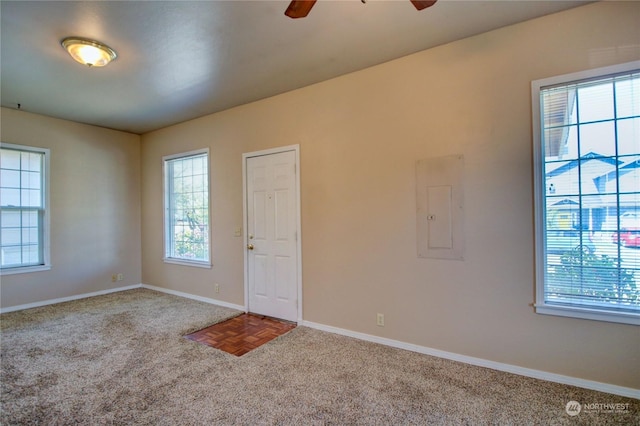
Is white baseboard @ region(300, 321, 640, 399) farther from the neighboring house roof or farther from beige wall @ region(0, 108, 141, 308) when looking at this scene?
beige wall @ region(0, 108, 141, 308)

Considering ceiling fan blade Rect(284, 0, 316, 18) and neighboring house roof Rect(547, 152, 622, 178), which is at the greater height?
ceiling fan blade Rect(284, 0, 316, 18)

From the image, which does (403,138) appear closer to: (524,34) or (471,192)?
(471,192)

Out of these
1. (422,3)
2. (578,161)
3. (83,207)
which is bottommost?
(83,207)

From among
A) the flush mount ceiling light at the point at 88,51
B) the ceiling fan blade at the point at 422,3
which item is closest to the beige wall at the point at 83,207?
the flush mount ceiling light at the point at 88,51

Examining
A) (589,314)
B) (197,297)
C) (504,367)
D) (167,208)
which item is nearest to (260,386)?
(504,367)

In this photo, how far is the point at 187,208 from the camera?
194 inches

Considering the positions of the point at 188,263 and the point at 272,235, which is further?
the point at 188,263

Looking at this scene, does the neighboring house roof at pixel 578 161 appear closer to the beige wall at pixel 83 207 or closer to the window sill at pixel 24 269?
the beige wall at pixel 83 207

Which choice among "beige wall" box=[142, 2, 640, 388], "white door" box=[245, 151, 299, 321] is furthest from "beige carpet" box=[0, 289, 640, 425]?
"white door" box=[245, 151, 299, 321]

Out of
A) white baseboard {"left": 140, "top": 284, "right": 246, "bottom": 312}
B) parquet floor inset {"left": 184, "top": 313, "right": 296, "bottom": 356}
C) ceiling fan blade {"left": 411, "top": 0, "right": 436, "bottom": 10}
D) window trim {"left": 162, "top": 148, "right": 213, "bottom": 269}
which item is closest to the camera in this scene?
ceiling fan blade {"left": 411, "top": 0, "right": 436, "bottom": 10}

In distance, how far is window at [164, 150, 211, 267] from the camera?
466 centimetres

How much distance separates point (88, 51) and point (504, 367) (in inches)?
174

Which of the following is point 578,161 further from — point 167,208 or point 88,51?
point 167,208

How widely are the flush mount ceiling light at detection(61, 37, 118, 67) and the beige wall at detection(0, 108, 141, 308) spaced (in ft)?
8.32
